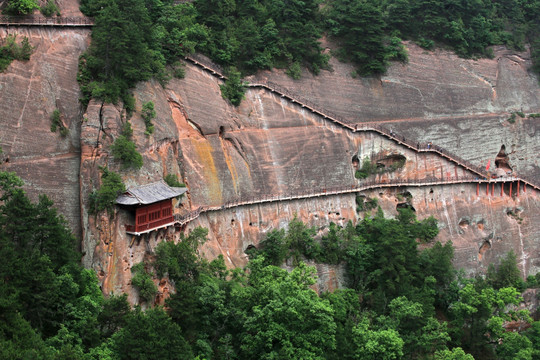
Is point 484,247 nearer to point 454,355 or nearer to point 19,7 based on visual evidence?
point 454,355

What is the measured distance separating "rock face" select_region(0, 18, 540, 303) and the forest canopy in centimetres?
111

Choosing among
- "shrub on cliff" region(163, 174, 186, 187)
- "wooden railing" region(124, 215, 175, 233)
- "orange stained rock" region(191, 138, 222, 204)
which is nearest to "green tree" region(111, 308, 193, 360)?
"wooden railing" region(124, 215, 175, 233)

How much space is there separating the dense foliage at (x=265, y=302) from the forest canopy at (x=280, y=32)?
30.8 feet

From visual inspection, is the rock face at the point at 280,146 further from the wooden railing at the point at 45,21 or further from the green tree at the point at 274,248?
the green tree at the point at 274,248

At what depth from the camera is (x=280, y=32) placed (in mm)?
55344

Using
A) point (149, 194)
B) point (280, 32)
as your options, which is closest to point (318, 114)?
point (280, 32)

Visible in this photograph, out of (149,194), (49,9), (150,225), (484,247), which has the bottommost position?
(484,247)

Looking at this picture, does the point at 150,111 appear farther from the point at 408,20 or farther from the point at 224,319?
the point at 408,20

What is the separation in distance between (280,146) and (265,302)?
44.2 feet

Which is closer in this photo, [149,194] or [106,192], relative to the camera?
[106,192]

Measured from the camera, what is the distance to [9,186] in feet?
114

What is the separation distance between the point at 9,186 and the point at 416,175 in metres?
30.6

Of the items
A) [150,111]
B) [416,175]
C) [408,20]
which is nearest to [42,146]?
[150,111]

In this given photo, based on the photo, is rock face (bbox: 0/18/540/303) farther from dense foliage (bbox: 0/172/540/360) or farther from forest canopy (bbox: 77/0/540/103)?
dense foliage (bbox: 0/172/540/360)
